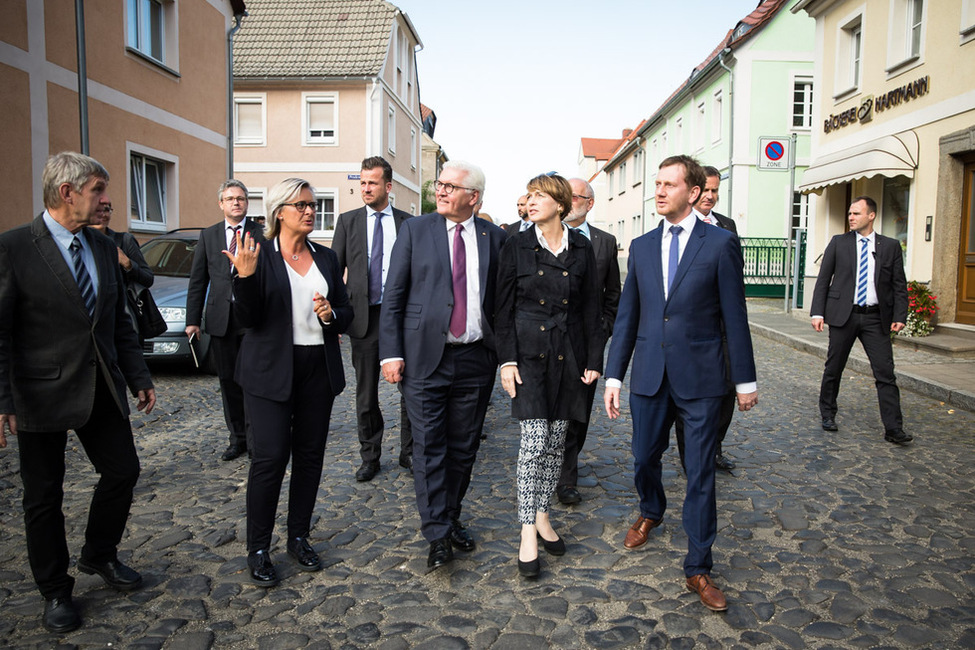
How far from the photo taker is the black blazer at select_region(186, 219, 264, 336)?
5.79 metres

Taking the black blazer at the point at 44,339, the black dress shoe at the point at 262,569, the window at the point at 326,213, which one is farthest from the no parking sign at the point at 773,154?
the window at the point at 326,213

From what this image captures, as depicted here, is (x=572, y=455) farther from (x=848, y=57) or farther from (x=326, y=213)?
(x=326, y=213)

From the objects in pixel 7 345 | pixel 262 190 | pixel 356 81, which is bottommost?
pixel 7 345

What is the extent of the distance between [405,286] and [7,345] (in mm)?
1852

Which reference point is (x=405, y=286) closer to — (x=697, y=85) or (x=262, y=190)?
(x=262, y=190)

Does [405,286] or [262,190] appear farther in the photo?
[262,190]

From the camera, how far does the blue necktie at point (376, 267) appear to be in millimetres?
5598

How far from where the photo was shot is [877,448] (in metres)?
6.36

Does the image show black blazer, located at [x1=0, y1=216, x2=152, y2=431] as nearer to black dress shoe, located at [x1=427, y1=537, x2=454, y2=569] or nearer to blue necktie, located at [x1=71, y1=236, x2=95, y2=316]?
blue necktie, located at [x1=71, y1=236, x2=95, y2=316]

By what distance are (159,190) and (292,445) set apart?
43.8 feet

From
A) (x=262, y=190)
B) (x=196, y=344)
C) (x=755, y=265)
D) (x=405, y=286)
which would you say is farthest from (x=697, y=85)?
(x=405, y=286)

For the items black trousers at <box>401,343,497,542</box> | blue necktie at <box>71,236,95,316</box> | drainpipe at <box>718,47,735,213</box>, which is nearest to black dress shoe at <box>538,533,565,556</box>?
black trousers at <box>401,343,497,542</box>

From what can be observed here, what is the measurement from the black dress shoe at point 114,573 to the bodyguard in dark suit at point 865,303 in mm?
5870

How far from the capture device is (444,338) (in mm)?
4008
